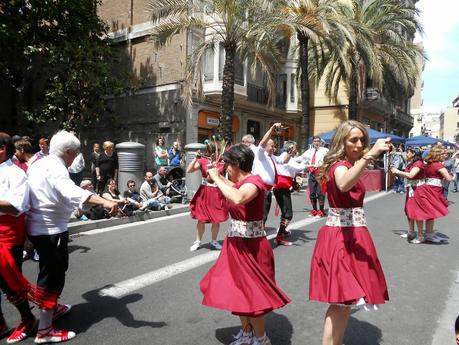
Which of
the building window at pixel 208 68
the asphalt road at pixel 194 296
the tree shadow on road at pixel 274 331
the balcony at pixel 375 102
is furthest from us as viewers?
the balcony at pixel 375 102

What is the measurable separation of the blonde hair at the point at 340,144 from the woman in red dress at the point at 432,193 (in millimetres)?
4862

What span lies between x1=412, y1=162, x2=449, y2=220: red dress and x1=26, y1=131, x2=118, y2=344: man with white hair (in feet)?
19.6

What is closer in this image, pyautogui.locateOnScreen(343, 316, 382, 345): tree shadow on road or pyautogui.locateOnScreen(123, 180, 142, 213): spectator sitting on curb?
pyautogui.locateOnScreen(343, 316, 382, 345): tree shadow on road

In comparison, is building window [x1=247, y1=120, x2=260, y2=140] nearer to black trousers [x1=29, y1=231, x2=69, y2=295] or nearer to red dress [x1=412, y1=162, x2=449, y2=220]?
red dress [x1=412, y1=162, x2=449, y2=220]

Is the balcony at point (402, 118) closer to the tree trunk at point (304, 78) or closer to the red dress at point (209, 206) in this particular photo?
the tree trunk at point (304, 78)

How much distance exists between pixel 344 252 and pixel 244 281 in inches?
30.0

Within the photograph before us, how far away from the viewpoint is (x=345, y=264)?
109 inches

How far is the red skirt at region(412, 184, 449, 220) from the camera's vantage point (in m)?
6.88

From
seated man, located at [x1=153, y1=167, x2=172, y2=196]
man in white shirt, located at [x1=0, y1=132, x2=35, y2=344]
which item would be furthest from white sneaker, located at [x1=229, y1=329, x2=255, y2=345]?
seated man, located at [x1=153, y1=167, x2=172, y2=196]

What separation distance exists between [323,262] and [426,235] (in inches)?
214

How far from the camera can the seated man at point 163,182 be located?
1171cm

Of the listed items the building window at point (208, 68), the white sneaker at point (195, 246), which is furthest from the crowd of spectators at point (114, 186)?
the building window at point (208, 68)

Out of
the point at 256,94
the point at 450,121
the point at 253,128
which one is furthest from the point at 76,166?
the point at 450,121

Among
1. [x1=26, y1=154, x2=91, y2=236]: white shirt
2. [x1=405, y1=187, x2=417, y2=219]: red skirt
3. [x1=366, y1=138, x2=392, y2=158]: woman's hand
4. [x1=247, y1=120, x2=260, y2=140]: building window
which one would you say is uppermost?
[x1=247, y1=120, x2=260, y2=140]: building window
